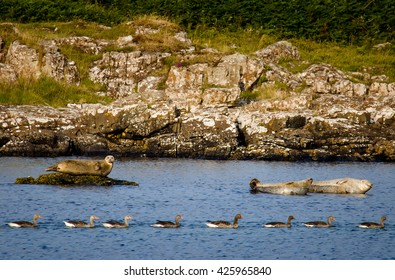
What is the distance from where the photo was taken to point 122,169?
36750mm

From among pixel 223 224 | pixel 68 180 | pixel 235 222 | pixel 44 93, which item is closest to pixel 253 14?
pixel 44 93

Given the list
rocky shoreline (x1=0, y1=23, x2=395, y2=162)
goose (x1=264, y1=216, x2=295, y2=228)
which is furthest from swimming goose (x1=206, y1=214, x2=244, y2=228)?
rocky shoreline (x1=0, y1=23, x2=395, y2=162)

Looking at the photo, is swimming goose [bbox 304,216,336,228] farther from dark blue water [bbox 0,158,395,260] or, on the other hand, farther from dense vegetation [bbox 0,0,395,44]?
dense vegetation [bbox 0,0,395,44]

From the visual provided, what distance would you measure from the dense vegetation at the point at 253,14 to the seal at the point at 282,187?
21665 millimetres

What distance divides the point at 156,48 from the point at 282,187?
17011 mm

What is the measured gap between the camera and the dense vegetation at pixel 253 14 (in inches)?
2066

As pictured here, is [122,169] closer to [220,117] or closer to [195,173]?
[195,173]

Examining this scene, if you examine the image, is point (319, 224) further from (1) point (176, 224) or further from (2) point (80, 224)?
(2) point (80, 224)

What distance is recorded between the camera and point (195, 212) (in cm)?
2825

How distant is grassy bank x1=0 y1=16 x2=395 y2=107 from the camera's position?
44.0 metres

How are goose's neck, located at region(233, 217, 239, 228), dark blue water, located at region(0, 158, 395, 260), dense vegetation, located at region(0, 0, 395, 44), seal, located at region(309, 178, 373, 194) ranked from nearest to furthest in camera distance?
dark blue water, located at region(0, 158, 395, 260), goose's neck, located at region(233, 217, 239, 228), seal, located at region(309, 178, 373, 194), dense vegetation, located at region(0, 0, 395, 44)

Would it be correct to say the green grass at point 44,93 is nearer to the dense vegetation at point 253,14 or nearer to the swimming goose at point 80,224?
the dense vegetation at point 253,14

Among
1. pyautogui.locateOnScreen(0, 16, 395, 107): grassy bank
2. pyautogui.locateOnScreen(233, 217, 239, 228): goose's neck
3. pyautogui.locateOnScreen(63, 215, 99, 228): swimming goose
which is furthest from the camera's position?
pyautogui.locateOnScreen(0, 16, 395, 107): grassy bank

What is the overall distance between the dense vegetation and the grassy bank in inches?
40.7
